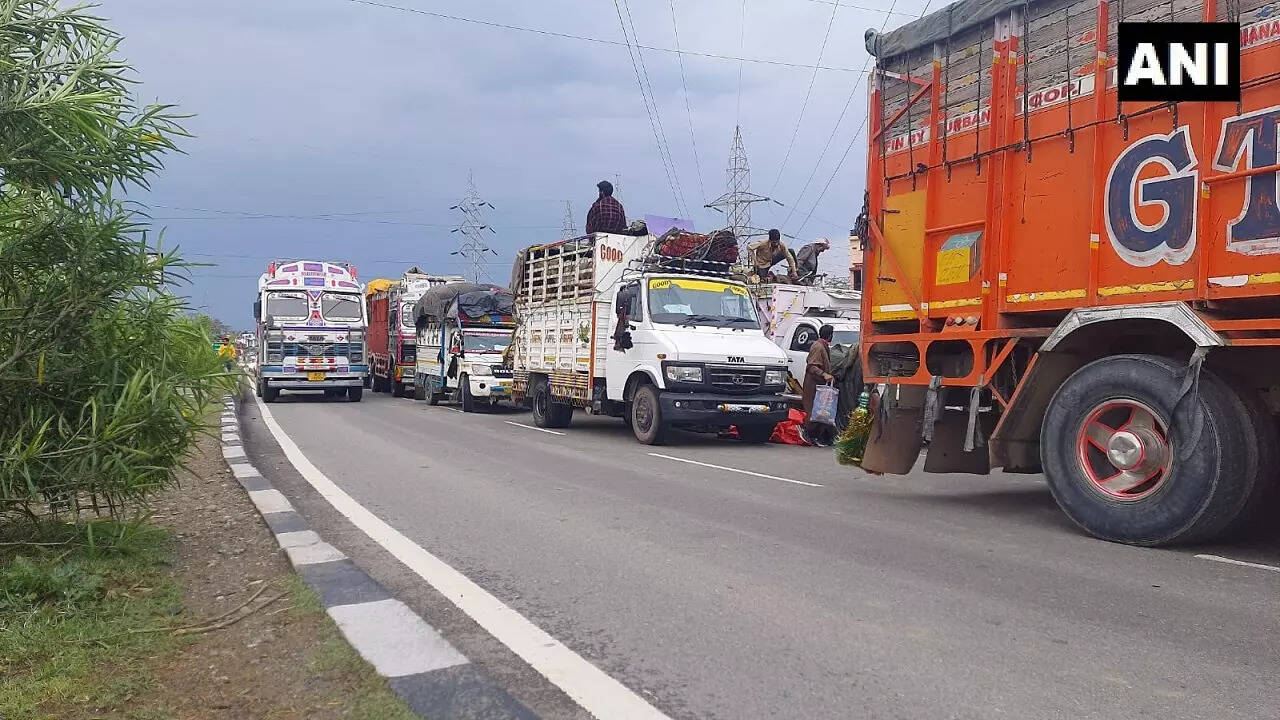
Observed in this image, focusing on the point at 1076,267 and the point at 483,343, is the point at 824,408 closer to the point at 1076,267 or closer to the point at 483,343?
the point at 1076,267

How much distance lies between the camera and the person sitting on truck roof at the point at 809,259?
1716 cm

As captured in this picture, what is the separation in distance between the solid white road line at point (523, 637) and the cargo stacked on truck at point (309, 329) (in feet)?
53.7

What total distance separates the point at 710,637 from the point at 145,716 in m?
2.11

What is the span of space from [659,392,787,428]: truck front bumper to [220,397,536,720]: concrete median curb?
7.10m

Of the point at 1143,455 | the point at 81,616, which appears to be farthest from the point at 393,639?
the point at 1143,455

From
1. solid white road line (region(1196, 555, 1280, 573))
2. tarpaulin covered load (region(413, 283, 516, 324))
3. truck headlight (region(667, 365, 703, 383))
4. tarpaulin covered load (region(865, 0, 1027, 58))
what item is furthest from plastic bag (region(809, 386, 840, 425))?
→ tarpaulin covered load (region(413, 283, 516, 324))

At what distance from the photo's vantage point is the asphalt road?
132 inches

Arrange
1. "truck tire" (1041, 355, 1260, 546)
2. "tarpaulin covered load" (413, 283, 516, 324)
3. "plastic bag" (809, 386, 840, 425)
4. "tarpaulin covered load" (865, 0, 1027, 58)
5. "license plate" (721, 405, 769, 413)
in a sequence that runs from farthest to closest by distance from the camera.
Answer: "tarpaulin covered load" (413, 283, 516, 324)
"license plate" (721, 405, 769, 413)
"plastic bag" (809, 386, 840, 425)
"tarpaulin covered load" (865, 0, 1027, 58)
"truck tire" (1041, 355, 1260, 546)

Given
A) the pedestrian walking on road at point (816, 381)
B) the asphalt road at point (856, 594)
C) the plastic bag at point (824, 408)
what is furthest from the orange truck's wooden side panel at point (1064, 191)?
the pedestrian walking on road at point (816, 381)

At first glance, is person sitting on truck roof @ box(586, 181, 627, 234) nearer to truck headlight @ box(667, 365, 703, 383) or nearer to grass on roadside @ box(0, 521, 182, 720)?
truck headlight @ box(667, 365, 703, 383)

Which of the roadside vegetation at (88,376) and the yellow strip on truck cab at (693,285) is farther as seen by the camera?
A: the yellow strip on truck cab at (693,285)

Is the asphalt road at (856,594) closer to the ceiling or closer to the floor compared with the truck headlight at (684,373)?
closer to the floor

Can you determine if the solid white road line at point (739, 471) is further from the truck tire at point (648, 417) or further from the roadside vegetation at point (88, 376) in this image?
the roadside vegetation at point (88, 376)

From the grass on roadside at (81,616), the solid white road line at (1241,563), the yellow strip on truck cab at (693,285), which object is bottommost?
the solid white road line at (1241,563)
